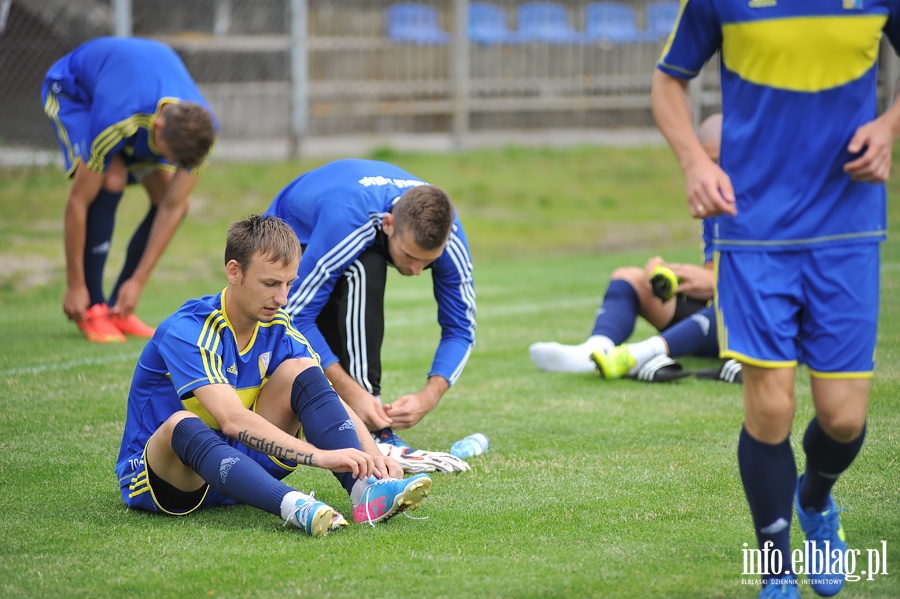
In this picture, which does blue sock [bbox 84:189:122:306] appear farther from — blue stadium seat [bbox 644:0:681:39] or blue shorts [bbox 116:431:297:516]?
blue stadium seat [bbox 644:0:681:39]

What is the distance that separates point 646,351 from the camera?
5.90m

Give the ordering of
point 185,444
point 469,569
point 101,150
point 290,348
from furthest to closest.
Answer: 1. point 101,150
2. point 290,348
3. point 185,444
4. point 469,569

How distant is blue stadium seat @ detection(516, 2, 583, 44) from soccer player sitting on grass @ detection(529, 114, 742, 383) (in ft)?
35.2

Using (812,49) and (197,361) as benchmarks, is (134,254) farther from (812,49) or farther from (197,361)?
(812,49)

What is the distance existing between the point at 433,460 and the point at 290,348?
2.72 ft

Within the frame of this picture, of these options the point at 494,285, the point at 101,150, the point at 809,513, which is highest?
the point at 101,150

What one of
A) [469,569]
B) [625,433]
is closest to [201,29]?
[625,433]

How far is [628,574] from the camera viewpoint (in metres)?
3.04

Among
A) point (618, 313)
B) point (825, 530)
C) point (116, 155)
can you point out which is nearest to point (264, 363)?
point (825, 530)

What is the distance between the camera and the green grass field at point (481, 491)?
302cm

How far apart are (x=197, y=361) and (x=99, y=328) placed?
3.73m

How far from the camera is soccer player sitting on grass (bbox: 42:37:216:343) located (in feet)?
21.5

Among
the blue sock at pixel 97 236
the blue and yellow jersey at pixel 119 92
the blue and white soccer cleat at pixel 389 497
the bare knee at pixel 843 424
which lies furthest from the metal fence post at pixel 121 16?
the bare knee at pixel 843 424

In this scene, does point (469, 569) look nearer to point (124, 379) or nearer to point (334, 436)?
point (334, 436)
